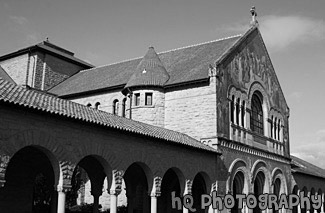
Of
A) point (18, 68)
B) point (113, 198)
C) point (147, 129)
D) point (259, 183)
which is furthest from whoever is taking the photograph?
point (18, 68)

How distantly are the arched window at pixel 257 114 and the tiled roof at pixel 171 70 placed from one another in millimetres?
4578

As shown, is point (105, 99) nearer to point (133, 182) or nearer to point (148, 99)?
point (148, 99)

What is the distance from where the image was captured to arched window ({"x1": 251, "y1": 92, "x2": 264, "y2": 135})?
30.5m

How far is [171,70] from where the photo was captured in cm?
2980

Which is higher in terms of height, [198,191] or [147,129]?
[147,129]

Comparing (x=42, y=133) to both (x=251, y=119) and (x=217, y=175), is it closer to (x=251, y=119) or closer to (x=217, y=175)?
(x=217, y=175)

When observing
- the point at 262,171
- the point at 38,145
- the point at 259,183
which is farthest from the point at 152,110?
the point at 38,145

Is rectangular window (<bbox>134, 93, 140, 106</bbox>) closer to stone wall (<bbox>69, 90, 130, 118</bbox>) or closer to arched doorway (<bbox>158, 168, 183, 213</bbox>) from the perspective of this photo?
stone wall (<bbox>69, 90, 130, 118</bbox>)

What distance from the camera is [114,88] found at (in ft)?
103

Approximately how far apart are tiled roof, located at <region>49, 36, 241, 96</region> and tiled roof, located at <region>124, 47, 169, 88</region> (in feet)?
1.81

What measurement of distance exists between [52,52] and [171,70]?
13165 mm

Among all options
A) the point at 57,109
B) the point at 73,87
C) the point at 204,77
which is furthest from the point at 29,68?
the point at 57,109

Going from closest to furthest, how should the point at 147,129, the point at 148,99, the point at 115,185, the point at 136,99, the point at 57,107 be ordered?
the point at 57,107 → the point at 115,185 → the point at 147,129 → the point at 148,99 → the point at 136,99

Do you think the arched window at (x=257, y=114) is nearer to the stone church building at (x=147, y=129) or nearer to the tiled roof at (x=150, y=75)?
the stone church building at (x=147, y=129)
